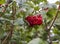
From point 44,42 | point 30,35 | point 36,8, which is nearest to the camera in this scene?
point 44,42

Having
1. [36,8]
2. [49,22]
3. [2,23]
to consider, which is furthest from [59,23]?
[2,23]

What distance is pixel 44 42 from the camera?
85 centimetres

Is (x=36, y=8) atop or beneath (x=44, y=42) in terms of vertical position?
atop

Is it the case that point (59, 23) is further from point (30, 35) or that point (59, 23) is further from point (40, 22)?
point (30, 35)

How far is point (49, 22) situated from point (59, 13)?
7 centimetres

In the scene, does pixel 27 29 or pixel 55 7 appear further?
pixel 27 29

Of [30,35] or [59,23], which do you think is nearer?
[59,23]

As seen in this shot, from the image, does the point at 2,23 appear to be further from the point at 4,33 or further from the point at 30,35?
the point at 30,35

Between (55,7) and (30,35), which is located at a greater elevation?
(55,7)

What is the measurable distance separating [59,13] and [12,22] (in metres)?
0.21

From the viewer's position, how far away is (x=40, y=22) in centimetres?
94

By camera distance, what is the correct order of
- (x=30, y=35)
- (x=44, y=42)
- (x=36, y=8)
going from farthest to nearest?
(x=30, y=35)
(x=36, y=8)
(x=44, y=42)

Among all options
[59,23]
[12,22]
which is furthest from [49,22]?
[12,22]

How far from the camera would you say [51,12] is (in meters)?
0.90
